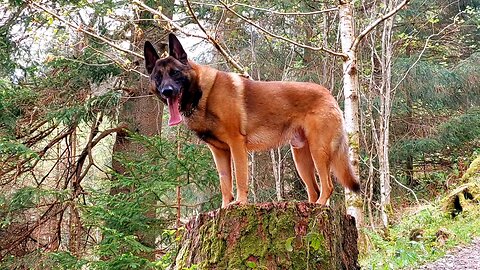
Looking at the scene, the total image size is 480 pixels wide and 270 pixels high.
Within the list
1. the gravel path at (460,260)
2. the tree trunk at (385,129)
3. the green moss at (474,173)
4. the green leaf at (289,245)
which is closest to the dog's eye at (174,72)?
the green leaf at (289,245)

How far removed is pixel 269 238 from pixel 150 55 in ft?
6.81

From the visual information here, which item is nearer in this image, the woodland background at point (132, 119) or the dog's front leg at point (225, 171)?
the dog's front leg at point (225, 171)

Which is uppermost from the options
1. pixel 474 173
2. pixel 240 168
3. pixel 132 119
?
pixel 132 119

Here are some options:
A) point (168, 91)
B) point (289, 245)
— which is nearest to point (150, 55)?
point (168, 91)

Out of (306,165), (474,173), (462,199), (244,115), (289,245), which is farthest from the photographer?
(474,173)

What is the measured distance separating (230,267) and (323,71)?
10.6m

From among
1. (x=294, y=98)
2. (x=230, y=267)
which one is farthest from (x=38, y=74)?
(x=230, y=267)

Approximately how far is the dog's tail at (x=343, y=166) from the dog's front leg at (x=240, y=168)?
0.86 m

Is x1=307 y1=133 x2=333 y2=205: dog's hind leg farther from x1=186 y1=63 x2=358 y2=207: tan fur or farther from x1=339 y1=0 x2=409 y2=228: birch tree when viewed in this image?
x1=339 y1=0 x2=409 y2=228: birch tree

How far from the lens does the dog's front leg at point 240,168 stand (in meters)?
4.41

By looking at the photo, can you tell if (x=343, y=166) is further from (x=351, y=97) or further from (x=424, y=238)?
(x=424, y=238)

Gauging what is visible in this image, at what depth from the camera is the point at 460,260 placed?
6.45m

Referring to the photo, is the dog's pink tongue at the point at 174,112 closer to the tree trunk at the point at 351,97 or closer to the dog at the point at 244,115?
the dog at the point at 244,115

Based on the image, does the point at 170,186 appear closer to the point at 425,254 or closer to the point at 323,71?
the point at 425,254
